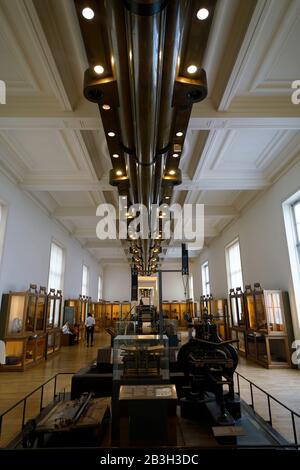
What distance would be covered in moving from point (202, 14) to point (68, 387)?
6.83 metres

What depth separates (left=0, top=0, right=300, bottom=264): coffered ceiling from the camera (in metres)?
3.85

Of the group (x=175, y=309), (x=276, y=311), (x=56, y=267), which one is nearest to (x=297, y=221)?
(x=276, y=311)

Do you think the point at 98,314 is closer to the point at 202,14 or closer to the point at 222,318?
the point at 222,318

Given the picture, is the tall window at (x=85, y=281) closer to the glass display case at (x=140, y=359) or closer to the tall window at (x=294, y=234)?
the tall window at (x=294, y=234)

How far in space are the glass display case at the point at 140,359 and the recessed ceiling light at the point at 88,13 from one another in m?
3.56

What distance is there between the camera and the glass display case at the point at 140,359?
3.81m

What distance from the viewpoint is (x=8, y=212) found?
793 centimetres

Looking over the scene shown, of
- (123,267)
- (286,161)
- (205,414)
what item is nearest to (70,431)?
(205,414)

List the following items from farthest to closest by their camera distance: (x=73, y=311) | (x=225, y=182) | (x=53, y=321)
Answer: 1. (x=73, y=311)
2. (x=53, y=321)
3. (x=225, y=182)

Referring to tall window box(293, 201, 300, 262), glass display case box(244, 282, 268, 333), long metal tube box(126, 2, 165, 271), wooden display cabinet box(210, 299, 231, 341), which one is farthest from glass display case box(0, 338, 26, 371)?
wooden display cabinet box(210, 299, 231, 341)

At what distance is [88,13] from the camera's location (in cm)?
209

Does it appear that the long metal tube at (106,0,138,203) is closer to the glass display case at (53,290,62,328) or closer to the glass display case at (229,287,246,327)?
the glass display case at (229,287,246,327)

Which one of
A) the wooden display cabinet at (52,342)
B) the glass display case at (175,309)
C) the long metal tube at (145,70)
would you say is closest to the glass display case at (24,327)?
the wooden display cabinet at (52,342)

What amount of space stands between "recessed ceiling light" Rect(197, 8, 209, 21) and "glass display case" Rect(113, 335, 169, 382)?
3.66 meters
